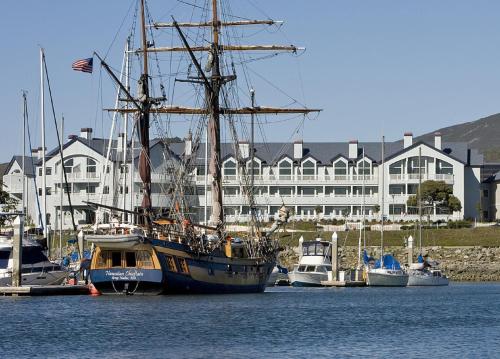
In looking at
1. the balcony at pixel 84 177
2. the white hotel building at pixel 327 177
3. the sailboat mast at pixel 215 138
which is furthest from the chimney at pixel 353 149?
the sailboat mast at pixel 215 138

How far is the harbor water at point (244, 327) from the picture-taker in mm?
51594

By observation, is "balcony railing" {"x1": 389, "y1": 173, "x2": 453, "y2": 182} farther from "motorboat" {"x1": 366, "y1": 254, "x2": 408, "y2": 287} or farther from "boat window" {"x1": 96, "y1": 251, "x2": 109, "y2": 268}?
"boat window" {"x1": 96, "y1": 251, "x2": 109, "y2": 268}

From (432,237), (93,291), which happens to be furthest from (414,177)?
(93,291)

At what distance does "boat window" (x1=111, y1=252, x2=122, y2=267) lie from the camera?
255 ft

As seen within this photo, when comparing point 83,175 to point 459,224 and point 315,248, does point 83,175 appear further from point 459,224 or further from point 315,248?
point 315,248

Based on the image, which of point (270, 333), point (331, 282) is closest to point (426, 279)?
point (331, 282)

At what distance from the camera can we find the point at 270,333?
58.2 meters

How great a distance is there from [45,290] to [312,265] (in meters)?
35.0

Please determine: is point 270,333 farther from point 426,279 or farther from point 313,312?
point 426,279

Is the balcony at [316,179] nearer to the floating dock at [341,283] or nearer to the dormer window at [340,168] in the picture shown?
the dormer window at [340,168]

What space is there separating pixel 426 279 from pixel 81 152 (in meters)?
58.9

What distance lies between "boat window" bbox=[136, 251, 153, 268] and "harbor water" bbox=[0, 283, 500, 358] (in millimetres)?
1949

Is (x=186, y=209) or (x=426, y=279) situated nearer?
(x=186, y=209)

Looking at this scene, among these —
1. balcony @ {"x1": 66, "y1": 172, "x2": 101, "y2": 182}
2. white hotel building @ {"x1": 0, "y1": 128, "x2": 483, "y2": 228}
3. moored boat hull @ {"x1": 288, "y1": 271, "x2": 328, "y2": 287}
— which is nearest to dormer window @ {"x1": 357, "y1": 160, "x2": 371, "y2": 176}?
white hotel building @ {"x1": 0, "y1": 128, "x2": 483, "y2": 228}
